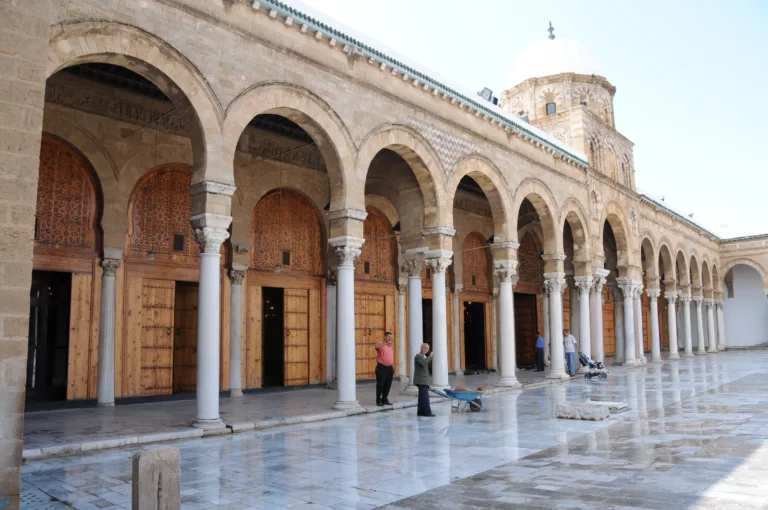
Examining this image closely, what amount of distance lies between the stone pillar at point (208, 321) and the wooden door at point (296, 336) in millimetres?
5298

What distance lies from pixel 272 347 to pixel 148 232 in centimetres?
381

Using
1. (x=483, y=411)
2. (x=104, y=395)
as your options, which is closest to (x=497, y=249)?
(x=483, y=411)

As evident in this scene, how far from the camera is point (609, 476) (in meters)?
5.32

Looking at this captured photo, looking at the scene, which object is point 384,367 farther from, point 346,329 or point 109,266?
point 109,266

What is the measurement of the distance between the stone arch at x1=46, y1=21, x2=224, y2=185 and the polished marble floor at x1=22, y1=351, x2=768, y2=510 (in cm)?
373

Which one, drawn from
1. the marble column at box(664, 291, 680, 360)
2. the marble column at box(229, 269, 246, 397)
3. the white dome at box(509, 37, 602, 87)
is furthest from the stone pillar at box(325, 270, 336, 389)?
the marble column at box(664, 291, 680, 360)

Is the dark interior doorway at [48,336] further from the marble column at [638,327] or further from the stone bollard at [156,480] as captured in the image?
the marble column at [638,327]

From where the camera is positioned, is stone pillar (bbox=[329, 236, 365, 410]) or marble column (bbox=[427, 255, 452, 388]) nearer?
stone pillar (bbox=[329, 236, 365, 410])

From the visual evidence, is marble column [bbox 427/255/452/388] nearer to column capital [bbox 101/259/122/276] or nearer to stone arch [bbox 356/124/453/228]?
stone arch [bbox 356/124/453/228]

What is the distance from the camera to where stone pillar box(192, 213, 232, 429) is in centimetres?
820

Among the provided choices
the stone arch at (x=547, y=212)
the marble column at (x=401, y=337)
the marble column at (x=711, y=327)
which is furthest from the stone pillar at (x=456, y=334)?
the marble column at (x=711, y=327)

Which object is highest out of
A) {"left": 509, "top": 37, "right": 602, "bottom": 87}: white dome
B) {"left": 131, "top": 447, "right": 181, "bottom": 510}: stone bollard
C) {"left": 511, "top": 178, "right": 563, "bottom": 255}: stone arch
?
{"left": 509, "top": 37, "right": 602, "bottom": 87}: white dome

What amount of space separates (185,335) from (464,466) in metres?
8.31

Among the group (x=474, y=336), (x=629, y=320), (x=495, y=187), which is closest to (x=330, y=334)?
(x=495, y=187)
